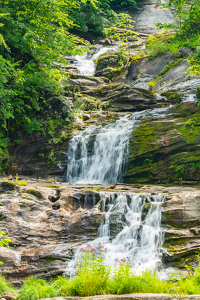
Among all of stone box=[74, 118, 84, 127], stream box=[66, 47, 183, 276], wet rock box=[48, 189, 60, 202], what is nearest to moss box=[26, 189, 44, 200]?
wet rock box=[48, 189, 60, 202]

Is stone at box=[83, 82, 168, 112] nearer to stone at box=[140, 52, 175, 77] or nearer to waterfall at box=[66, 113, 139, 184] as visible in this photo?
waterfall at box=[66, 113, 139, 184]

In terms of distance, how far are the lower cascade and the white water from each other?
61.4ft

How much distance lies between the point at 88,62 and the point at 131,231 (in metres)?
22.6

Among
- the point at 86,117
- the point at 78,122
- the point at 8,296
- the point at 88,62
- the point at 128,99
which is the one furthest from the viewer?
the point at 88,62

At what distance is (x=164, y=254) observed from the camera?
7.68 metres

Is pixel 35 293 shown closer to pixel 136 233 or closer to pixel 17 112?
pixel 136 233

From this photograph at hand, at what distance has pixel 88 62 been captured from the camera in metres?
28.0

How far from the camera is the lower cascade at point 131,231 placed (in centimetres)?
780

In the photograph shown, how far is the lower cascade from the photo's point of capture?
25.6 feet

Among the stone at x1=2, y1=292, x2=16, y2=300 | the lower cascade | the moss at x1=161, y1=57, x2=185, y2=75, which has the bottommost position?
the stone at x1=2, y1=292, x2=16, y2=300

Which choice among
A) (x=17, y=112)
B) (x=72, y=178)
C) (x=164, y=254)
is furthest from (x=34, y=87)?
(x=164, y=254)

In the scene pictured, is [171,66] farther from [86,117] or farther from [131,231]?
[131,231]

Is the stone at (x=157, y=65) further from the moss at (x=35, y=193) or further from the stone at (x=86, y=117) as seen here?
the moss at (x=35, y=193)

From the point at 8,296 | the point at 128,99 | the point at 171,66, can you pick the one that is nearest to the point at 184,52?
the point at 171,66
